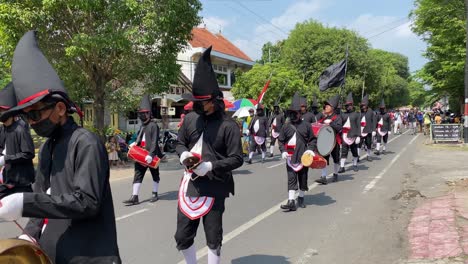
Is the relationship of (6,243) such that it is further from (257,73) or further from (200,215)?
(257,73)

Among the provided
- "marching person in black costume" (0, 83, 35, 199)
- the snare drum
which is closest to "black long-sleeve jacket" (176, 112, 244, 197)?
"marching person in black costume" (0, 83, 35, 199)

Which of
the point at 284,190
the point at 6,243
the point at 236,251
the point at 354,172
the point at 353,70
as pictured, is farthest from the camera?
the point at 353,70

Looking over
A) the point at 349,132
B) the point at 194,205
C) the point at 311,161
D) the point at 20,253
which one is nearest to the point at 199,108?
the point at 194,205

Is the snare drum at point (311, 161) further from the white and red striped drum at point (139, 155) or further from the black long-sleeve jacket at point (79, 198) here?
the black long-sleeve jacket at point (79, 198)

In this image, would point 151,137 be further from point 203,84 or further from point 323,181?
point 203,84

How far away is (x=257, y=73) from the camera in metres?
30.8

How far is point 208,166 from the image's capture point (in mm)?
3889

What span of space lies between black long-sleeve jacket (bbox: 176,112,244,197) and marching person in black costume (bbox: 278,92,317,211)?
3738 mm

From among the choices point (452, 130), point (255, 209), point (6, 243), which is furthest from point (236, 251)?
point (452, 130)

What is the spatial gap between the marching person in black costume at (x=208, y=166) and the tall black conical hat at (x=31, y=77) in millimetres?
1738

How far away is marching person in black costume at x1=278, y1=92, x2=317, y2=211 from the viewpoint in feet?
25.7

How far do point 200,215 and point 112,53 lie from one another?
11722 mm

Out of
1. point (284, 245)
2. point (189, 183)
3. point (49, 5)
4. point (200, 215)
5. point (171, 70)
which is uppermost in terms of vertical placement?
point (49, 5)

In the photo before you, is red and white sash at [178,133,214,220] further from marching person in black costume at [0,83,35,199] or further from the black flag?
the black flag
